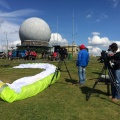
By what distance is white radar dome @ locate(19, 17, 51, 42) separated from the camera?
6838 cm

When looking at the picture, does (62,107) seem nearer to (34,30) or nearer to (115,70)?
→ (115,70)

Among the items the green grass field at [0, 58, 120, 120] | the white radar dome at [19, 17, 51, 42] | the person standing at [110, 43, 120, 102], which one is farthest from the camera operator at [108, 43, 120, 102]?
the white radar dome at [19, 17, 51, 42]

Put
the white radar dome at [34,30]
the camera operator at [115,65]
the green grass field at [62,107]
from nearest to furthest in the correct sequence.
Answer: the green grass field at [62,107] < the camera operator at [115,65] < the white radar dome at [34,30]

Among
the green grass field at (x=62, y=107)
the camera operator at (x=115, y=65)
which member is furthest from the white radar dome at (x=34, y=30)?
the camera operator at (x=115, y=65)

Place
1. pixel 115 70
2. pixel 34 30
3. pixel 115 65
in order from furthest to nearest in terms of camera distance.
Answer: pixel 34 30 → pixel 115 70 → pixel 115 65

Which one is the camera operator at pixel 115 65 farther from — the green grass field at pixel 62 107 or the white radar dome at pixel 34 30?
the white radar dome at pixel 34 30

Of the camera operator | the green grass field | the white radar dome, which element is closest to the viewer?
the green grass field

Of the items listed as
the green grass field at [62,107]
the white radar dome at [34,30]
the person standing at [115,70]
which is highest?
the white radar dome at [34,30]

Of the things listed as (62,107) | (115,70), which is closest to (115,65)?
(115,70)

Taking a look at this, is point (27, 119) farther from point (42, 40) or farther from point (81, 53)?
point (42, 40)

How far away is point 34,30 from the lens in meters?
68.1

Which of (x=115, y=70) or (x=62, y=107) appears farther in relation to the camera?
(x=115, y=70)

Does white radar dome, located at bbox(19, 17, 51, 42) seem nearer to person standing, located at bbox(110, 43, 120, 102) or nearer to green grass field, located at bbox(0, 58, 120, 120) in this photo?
green grass field, located at bbox(0, 58, 120, 120)

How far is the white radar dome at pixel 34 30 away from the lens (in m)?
68.4
